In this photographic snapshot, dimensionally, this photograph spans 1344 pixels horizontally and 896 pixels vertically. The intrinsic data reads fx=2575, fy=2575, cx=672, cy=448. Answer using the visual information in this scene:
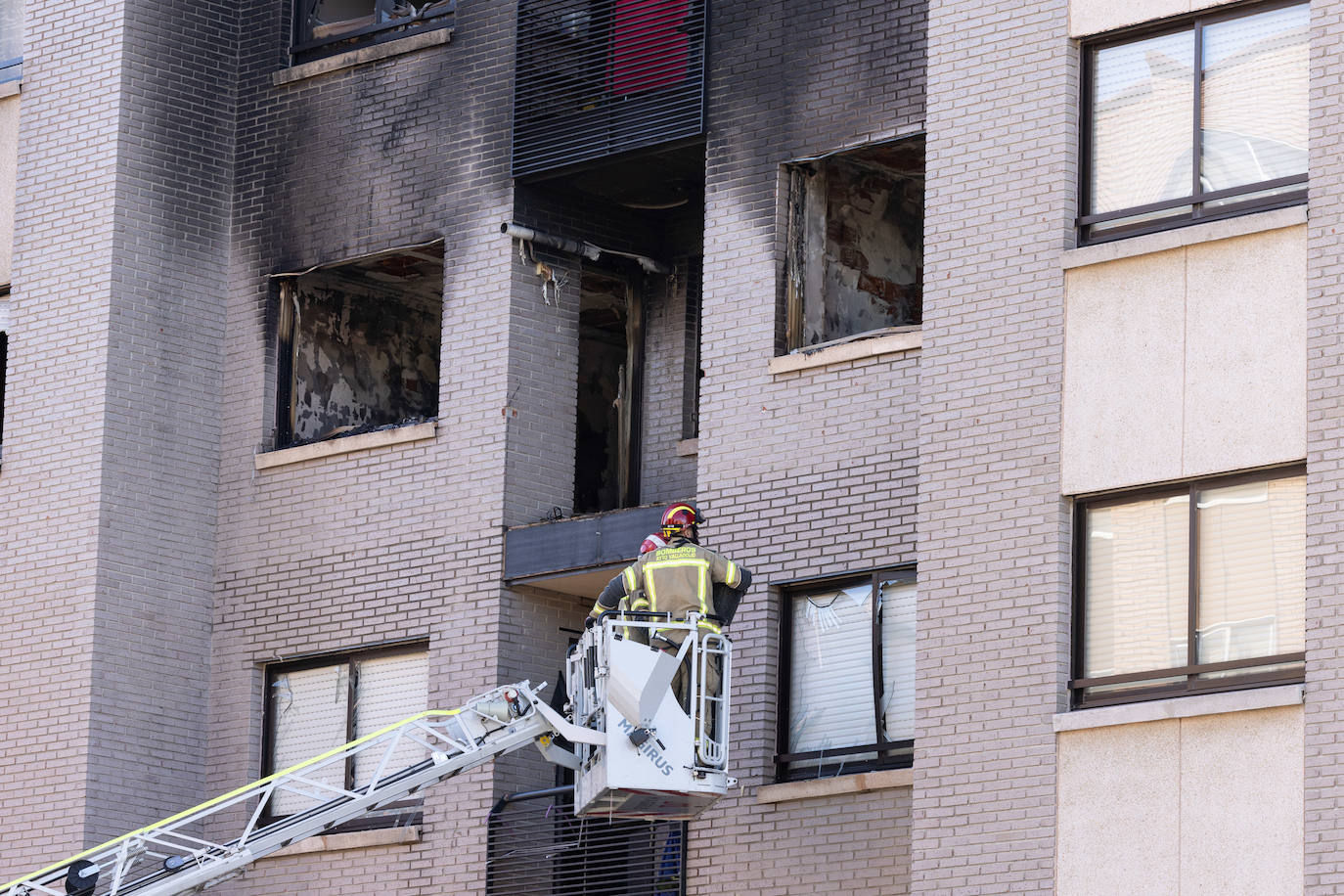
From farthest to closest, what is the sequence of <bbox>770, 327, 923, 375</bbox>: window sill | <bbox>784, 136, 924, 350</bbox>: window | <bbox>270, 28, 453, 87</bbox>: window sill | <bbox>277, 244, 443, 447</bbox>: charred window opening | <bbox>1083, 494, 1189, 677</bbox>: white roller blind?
<bbox>277, 244, 443, 447</bbox>: charred window opening < <bbox>270, 28, 453, 87</bbox>: window sill < <bbox>784, 136, 924, 350</bbox>: window < <bbox>770, 327, 923, 375</bbox>: window sill < <bbox>1083, 494, 1189, 677</bbox>: white roller blind

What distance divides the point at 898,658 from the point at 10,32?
1124 centimetres

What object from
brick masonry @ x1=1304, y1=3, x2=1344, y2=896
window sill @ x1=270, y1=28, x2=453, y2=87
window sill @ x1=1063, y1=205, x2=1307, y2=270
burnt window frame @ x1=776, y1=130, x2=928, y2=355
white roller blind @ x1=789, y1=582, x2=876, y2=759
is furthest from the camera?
window sill @ x1=270, y1=28, x2=453, y2=87

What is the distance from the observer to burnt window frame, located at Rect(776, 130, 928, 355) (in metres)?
20.3

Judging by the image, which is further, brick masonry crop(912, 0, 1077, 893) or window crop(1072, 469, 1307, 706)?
brick masonry crop(912, 0, 1077, 893)

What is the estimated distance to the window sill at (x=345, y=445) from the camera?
2220cm

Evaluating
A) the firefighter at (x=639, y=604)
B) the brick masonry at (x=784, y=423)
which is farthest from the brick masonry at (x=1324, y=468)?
the firefighter at (x=639, y=604)

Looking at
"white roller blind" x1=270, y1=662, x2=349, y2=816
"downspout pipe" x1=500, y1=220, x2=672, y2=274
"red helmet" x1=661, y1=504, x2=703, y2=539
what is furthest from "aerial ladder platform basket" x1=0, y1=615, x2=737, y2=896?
"downspout pipe" x1=500, y1=220, x2=672, y2=274

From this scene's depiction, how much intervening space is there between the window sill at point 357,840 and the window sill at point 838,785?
3.49 metres

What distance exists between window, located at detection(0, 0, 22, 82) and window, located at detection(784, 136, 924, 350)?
329 inches

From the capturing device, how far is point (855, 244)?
69.6ft

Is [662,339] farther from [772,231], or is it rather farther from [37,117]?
[37,117]

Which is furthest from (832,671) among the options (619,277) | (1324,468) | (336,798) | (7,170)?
(7,170)

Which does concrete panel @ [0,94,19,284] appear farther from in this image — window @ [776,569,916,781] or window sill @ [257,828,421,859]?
window @ [776,569,916,781]

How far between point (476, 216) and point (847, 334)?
3.59 meters
